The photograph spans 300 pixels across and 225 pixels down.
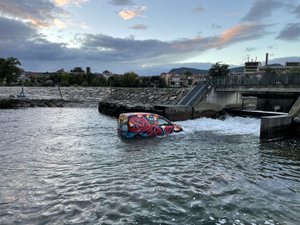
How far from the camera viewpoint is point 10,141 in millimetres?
17734

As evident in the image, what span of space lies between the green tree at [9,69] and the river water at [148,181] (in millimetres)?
102257

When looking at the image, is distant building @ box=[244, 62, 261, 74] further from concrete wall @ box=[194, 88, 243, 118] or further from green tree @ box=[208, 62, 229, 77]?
concrete wall @ box=[194, 88, 243, 118]

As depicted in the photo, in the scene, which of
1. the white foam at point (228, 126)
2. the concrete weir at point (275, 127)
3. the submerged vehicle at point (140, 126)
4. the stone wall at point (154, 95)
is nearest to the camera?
the submerged vehicle at point (140, 126)

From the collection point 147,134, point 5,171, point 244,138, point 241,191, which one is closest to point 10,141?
point 5,171

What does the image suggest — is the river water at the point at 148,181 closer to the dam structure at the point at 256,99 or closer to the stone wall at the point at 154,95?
the dam structure at the point at 256,99

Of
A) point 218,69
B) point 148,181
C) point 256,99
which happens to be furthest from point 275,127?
point 218,69

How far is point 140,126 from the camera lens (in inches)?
724

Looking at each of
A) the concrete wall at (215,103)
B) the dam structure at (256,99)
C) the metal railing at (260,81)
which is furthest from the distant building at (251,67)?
the metal railing at (260,81)

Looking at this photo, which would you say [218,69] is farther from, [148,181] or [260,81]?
[148,181]

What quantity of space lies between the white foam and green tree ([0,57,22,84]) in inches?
3987

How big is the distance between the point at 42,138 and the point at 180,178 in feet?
38.9

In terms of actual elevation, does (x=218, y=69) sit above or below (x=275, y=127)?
above

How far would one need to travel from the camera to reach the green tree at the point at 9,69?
108 metres

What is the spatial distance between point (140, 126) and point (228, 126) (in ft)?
35.3
